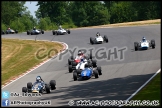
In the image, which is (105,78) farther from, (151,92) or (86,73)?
(151,92)

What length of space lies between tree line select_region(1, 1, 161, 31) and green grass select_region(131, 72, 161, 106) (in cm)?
395

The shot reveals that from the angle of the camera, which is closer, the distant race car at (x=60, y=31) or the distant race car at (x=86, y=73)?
the distant race car at (x=86, y=73)

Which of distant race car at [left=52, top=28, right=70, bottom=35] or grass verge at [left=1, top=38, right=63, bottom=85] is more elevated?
distant race car at [left=52, top=28, right=70, bottom=35]

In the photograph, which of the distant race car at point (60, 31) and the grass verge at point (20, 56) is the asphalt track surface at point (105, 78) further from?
the distant race car at point (60, 31)

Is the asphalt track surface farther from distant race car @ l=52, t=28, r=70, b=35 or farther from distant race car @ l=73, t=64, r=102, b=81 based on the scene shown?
distant race car @ l=52, t=28, r=70, b=35

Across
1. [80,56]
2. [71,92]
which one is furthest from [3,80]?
[71,92]

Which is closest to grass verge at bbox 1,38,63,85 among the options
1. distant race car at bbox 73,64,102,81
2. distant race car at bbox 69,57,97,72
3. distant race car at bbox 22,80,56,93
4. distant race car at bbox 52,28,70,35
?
distant race car at bbox 69,57,97,72

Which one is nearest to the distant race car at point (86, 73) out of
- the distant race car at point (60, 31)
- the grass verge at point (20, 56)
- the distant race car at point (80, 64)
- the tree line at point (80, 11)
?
the distant race car at point (80, 64)

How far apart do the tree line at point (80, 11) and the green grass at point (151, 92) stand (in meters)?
3.95

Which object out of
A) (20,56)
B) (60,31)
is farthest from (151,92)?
(60,31)

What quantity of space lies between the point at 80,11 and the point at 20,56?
8648 millimetres

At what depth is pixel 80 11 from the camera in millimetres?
33500

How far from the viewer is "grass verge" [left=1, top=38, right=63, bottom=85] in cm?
3050

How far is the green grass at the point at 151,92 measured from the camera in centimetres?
1686
